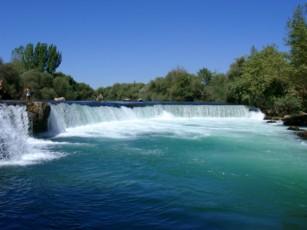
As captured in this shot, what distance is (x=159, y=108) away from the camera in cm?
3619

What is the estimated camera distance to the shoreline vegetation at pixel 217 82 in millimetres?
24469

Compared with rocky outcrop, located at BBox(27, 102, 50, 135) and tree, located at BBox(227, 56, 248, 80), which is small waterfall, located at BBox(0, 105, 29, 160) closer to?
rocky outcrop, located at BBox(27, 102, 50, 135)

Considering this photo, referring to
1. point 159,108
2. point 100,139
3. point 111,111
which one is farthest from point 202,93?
point 100,139

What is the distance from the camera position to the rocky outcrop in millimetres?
17491

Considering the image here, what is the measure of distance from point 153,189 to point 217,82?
64.7 metres

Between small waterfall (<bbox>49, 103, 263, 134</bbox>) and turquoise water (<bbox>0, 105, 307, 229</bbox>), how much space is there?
6.67 m

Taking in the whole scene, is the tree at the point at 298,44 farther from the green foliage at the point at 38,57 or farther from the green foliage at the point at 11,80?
the green foliage at the point at 38,57

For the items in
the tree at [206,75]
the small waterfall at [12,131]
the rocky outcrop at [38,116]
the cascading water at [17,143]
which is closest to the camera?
the cascading water at [17,143]

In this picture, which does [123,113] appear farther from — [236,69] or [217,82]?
[217,82]

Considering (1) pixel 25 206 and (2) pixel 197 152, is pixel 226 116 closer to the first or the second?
(2) pixel 197 152

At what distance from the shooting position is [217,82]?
71.7 meters

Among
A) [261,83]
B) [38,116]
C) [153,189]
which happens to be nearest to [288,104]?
[261,83]

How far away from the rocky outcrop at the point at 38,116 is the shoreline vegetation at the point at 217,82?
17.1 ft

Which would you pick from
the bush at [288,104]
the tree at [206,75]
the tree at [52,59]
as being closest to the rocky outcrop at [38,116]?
the bush at [288,104]
